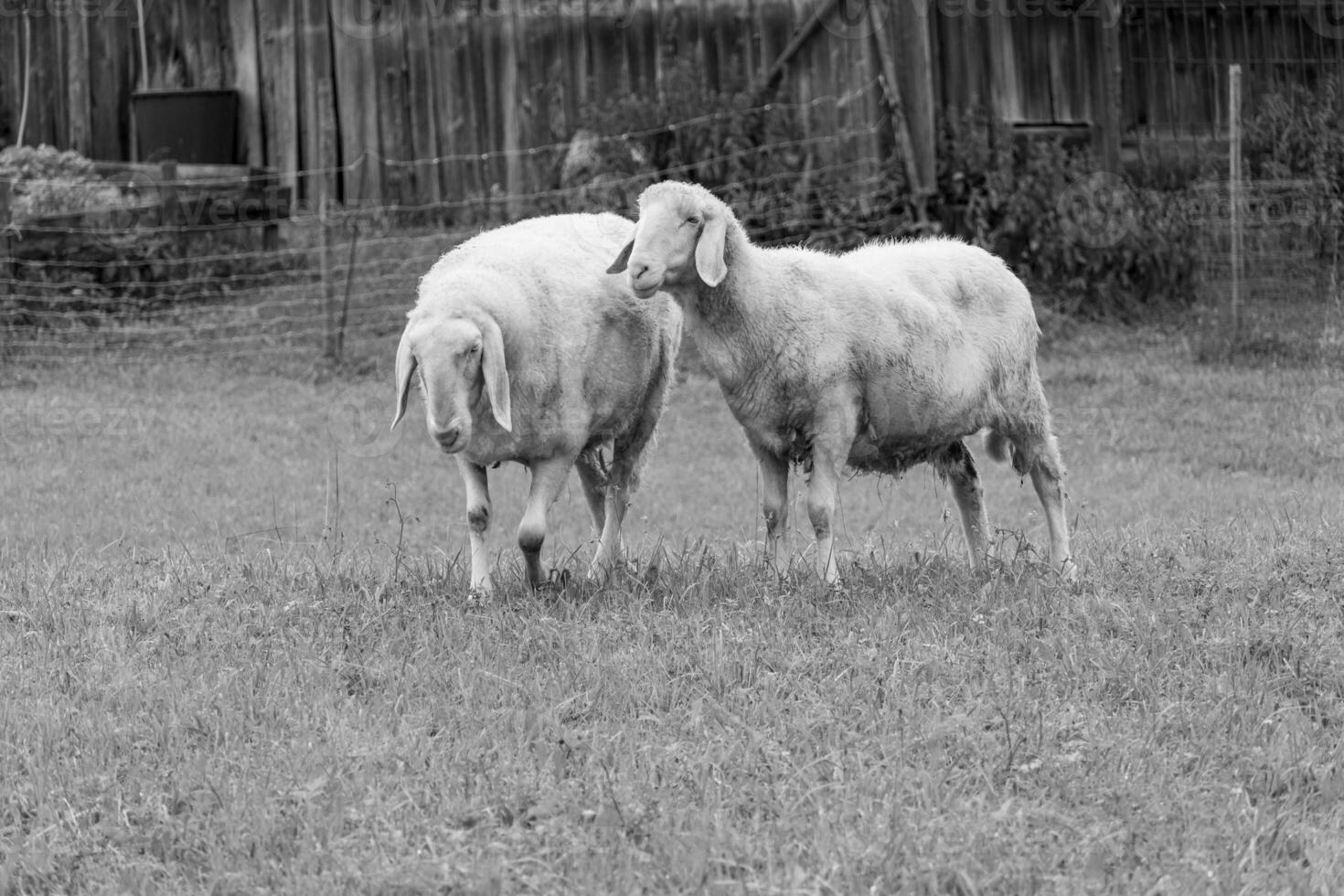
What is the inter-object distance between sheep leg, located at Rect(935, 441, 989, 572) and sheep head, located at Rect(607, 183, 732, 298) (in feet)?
4.72

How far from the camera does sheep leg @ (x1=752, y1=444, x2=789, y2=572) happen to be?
6.79 metres

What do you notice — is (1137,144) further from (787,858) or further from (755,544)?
(787,858)

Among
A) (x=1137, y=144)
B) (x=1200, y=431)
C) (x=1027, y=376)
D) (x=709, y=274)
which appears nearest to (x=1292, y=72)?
(x=1137, y=144)

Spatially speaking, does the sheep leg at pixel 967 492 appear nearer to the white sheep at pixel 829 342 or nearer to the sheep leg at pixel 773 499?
the white sheep at pixel 829 342

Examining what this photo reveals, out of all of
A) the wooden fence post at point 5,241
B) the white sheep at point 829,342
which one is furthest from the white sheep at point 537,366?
the wooden fence post at point 5,241

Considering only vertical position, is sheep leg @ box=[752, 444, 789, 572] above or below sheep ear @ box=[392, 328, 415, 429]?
below

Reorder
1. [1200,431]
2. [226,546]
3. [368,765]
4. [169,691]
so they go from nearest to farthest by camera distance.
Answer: [368,765] < [169,691] < [226,546] < [1200,431]

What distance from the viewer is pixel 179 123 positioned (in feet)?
57.5

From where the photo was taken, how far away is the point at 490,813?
4.47 meters

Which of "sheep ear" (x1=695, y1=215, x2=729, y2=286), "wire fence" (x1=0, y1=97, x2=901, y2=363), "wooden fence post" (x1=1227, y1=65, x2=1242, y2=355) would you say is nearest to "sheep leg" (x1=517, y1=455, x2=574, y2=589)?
"sheep ear" (x1=695, y1=215, x2=729, y2=286)

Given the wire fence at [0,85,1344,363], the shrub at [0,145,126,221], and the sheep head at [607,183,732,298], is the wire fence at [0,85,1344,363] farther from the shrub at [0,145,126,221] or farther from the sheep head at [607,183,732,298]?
the sheep head at [607,183,732,298]

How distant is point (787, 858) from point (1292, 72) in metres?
15.0

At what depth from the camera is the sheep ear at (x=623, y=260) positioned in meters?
6.60

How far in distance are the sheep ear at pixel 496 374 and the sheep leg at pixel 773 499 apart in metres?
1.06
